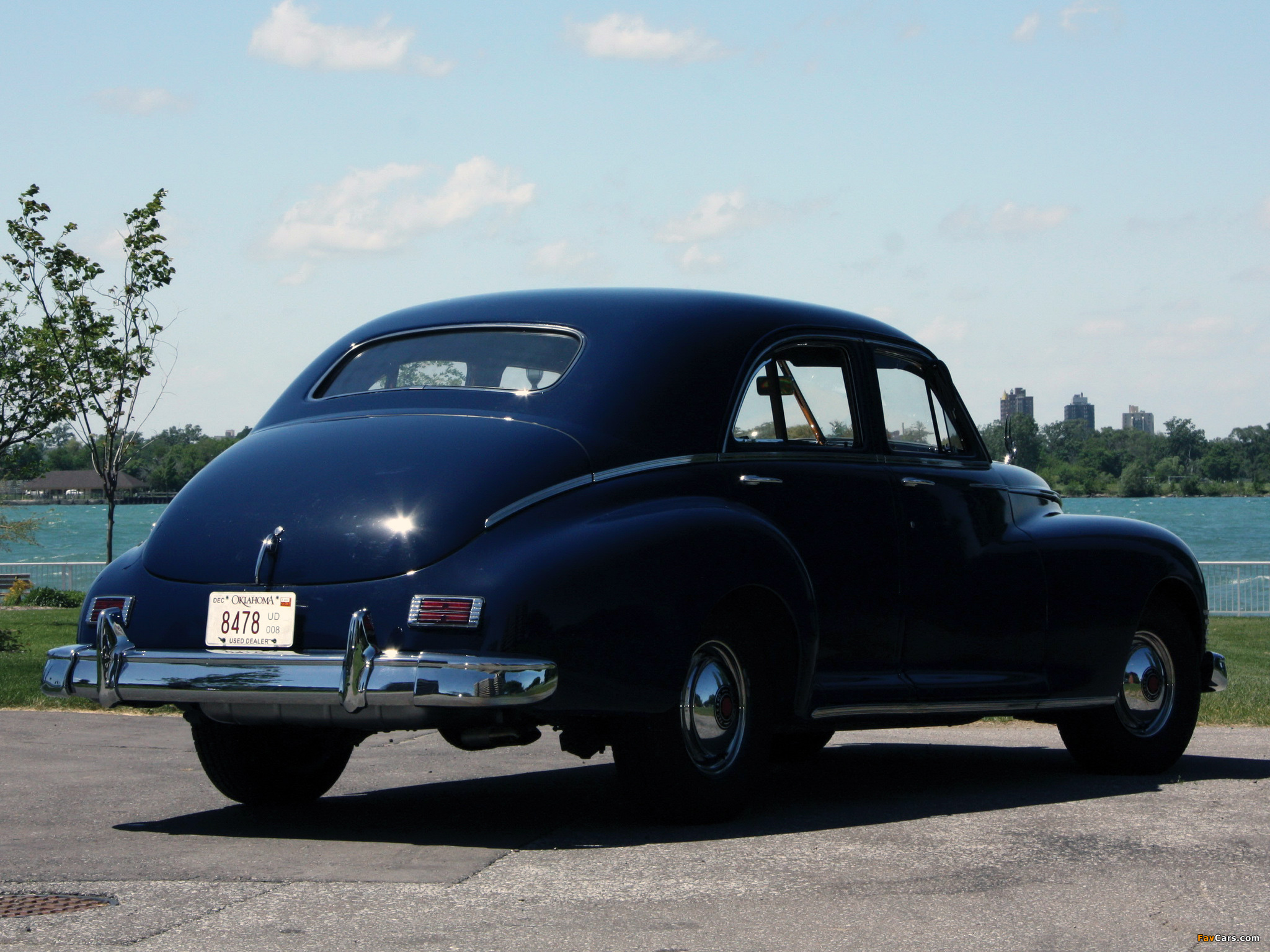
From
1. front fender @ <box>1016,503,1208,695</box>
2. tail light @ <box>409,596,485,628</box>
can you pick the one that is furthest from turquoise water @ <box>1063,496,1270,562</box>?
tail light @ <box>409,596,485,628</box>

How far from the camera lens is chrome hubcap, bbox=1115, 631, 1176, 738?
7.69 m

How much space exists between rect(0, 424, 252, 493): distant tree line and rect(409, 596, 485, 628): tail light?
6.00 ft

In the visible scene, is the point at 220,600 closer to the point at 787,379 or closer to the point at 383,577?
the point at 383,577

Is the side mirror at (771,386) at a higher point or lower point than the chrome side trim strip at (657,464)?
higher

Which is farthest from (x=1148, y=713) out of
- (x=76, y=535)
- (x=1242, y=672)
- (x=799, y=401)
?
(x=76, y=535)

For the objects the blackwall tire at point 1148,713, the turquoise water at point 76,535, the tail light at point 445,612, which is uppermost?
the tail light at point 445,612

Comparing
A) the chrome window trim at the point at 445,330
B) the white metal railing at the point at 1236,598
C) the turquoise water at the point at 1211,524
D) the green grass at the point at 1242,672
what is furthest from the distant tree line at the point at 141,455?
the white metal railing at the point at 1236,598

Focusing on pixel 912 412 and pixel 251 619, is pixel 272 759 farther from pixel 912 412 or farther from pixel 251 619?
pixel 912 412

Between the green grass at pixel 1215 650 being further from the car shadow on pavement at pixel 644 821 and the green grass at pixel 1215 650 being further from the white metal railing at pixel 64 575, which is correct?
the white metal railing at pixel 64 575

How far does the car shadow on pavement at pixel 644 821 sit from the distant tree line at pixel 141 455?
1.60 metres

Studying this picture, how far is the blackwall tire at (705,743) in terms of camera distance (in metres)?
5.44

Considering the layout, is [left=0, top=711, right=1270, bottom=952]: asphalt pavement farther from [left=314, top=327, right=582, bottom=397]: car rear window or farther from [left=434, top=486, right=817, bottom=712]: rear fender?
[left=314, top=327, right=582, bottom=397]: car rear window

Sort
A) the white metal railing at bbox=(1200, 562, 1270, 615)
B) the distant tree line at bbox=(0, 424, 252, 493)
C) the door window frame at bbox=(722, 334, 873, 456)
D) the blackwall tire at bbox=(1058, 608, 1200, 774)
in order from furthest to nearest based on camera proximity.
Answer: the white metal railing at bbox=(1200, 562, 1270, 615) → the distant tree line at bbox=(0, 424, 252, 493) → the blackwall tire at bbox=(1058, 608, 1200, 774) → the door window frame at bbox=(722, 334, 873, 456)

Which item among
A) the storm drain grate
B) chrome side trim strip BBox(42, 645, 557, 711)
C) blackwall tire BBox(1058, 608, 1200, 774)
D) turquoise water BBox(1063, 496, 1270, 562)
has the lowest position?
turquoise water BBox(1063, 496, 1270, 562)
